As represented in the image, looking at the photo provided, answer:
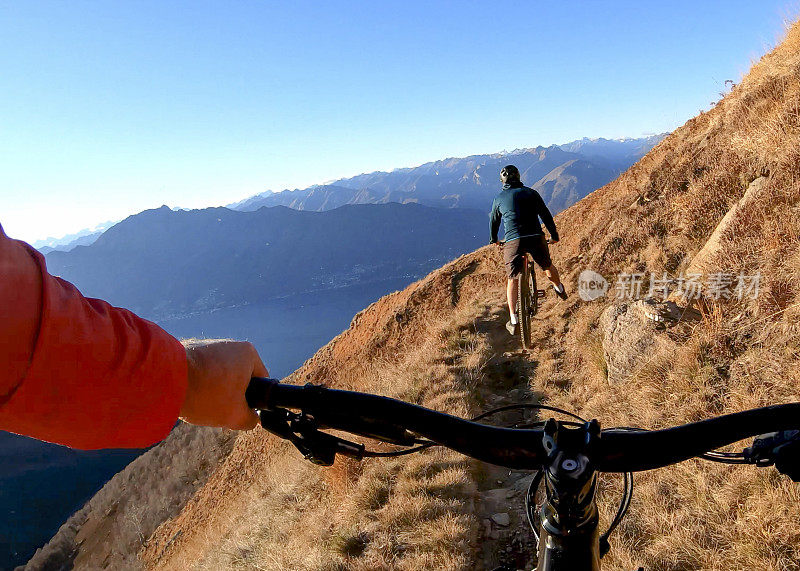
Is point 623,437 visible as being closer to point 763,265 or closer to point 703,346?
point 703,346

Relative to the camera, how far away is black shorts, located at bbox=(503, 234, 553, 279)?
6.82 metres

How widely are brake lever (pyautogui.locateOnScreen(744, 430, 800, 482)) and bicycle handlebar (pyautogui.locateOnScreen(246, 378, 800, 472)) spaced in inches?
1.3

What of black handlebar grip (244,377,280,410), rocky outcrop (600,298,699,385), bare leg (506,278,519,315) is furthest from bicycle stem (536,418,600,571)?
bare leg (506,278,519,315)

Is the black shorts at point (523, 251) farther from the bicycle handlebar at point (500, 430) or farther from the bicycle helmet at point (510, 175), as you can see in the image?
the bicycle handlebar at point (500, 430)

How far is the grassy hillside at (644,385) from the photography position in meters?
2.85

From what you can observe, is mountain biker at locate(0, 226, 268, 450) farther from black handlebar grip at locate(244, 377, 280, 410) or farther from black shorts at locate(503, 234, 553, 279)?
black shorts at locate(503, 234, 553, 279)

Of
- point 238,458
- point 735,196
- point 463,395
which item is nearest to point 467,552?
point 463,395

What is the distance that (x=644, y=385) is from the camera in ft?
14.0

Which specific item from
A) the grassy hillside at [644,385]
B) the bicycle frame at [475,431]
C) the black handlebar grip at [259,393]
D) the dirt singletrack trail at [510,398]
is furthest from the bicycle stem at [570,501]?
the grassy hillside at [644,385]

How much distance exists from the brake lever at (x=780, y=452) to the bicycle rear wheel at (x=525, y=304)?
19.4 ft

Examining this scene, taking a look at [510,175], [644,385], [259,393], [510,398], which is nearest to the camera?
[259,393]

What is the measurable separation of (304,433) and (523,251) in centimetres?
616

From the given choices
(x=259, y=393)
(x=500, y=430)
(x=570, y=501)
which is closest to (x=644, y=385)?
(x=500, y=430)

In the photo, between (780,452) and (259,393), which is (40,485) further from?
(780,452)
